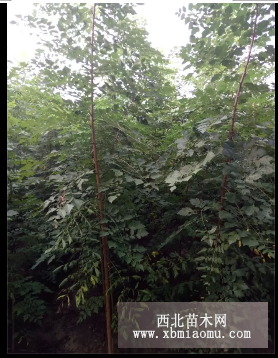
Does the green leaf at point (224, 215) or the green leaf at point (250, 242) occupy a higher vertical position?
the green leaf at point (224, 215)

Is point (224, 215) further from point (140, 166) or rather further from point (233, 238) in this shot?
point (140, 166)

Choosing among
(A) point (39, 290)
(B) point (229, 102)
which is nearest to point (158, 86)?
(B) point (229, 102)

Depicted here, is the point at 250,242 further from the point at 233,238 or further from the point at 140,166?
the point at 140,166

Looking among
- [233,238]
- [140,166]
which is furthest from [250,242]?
[140,166]

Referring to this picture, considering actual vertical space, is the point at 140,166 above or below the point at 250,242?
above

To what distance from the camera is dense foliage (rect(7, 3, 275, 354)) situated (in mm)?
886

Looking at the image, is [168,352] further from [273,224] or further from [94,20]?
[94,20]

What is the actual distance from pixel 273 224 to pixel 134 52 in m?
0.88

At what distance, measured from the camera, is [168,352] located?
0.86 metres

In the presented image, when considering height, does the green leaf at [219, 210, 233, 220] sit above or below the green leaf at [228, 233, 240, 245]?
above

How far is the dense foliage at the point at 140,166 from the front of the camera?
89 centimetres

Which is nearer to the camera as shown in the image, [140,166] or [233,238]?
[233,238]

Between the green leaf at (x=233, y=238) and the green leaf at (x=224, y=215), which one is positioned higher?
the green leaf at (x=224, y=215)

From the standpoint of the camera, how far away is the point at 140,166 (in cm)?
102
